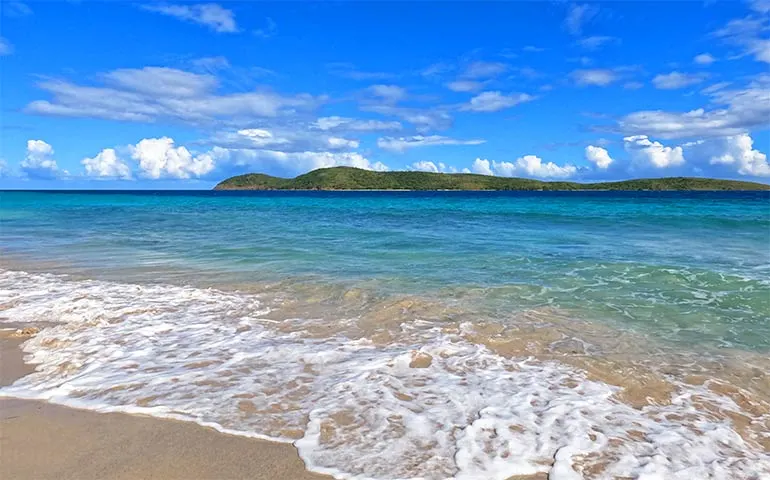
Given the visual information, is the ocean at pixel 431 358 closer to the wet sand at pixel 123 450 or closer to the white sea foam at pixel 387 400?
the white sea foam at pixel 387 400

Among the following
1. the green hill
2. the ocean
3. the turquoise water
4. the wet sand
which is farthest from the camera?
the green hill

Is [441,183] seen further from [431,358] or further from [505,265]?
[431,358]

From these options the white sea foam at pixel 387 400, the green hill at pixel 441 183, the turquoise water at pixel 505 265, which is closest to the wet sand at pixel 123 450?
the white sea foam at pixel 387 400

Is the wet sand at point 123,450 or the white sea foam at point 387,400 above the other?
the wet sand at point 123,450

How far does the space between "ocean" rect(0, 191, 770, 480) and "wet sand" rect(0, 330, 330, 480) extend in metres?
0.21

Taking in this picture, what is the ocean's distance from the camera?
448 centimetres

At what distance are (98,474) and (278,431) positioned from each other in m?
1.51

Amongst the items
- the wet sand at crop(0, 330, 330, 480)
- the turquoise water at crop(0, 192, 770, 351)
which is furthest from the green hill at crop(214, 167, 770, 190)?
the wet sand at crop(0, 330, 330, 480)

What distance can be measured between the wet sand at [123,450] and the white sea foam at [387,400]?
206mm

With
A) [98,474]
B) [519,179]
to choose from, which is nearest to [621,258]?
[98,474]

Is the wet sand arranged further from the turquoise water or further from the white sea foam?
the turquoise water

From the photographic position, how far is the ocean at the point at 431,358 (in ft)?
14.7

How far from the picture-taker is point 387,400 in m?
5.38

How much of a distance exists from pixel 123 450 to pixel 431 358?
3875mm
